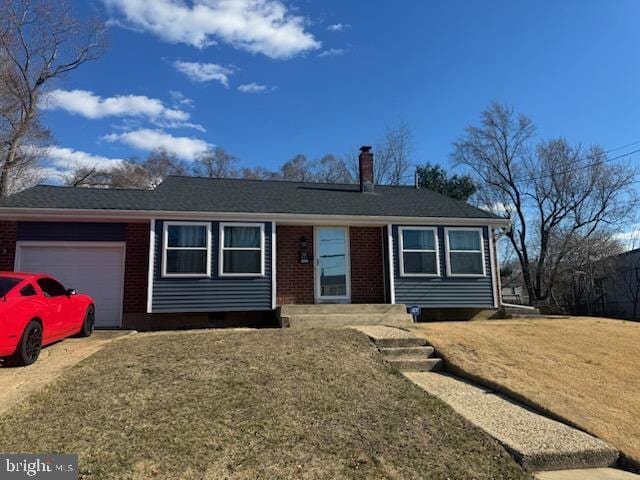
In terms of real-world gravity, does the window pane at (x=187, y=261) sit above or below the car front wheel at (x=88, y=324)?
above

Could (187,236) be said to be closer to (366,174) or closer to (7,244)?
(7,244)

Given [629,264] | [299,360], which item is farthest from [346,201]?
[629,264]

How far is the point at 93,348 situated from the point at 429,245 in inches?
358

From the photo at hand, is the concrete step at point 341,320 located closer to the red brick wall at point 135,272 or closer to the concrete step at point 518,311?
the red brick wall at point 135,272

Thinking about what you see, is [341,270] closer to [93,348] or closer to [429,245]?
[429,245]

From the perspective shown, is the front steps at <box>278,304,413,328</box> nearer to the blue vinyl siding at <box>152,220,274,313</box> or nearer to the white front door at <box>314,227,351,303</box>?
the blue vinyl siding at <box>152,220,274,313</box>

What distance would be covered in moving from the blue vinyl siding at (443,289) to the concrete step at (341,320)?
1.39 m

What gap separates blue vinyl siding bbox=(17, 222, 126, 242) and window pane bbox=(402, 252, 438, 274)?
787 cm

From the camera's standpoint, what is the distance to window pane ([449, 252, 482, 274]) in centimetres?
1312

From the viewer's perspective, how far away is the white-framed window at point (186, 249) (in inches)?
451

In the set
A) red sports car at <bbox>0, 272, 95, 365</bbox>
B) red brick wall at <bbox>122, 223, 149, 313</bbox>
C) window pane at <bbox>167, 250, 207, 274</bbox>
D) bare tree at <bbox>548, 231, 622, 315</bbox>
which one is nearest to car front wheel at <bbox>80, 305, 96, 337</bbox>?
red sports car at <bbox>0, 272, 95, 365</bbox>

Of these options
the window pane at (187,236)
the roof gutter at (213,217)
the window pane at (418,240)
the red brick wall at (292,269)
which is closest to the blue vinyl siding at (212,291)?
the window pane at (187,236)

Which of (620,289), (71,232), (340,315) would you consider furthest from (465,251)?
(620,289)

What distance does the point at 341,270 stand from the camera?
13.0 m
